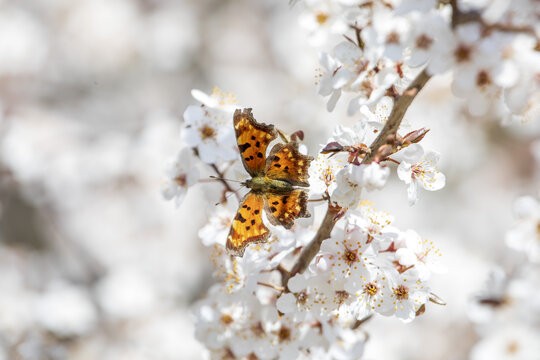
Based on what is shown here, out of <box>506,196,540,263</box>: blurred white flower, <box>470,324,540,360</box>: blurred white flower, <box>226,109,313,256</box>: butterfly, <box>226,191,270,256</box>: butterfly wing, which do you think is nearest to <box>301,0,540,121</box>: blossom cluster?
<box>226,109,313,256</box>: butterfly

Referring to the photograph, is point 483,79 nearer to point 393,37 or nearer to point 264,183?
point 393,37

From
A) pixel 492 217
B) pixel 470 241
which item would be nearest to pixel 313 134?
pixel 470 241

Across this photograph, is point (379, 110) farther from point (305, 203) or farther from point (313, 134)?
point (313, 134)

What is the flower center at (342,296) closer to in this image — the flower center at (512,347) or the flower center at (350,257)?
the flower center at (350,257)

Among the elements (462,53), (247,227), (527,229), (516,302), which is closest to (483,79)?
(462,53)

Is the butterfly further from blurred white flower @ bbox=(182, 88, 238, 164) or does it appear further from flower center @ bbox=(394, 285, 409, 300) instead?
flower center @ bbox=(394, 285, 409, 300)

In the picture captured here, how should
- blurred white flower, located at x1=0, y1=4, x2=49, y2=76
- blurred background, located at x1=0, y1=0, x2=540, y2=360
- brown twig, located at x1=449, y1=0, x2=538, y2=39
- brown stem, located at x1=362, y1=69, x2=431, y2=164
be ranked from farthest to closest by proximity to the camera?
blurred white flower, located at x1=0, y1=4, x2=49, y2=76, blurred background, located at x1=0, y1=0, x2=540, y2=360, brown stem, located at x1=362, y1=69, x2=431, y2=164, brown twig, located at x1=449, y1=0, x2=538, y2=39
